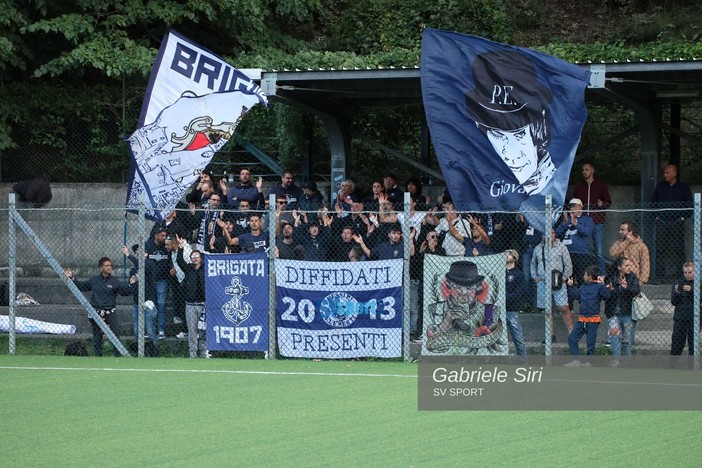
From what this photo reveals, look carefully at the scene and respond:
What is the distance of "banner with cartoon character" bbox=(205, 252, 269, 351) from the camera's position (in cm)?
1627

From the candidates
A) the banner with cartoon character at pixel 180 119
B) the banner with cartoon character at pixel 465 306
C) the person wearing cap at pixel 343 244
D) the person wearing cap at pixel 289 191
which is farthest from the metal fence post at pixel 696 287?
the person wearing cap at pixel 289 191

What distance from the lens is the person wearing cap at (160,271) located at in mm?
17234

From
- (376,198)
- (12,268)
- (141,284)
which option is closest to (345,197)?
(376,198)

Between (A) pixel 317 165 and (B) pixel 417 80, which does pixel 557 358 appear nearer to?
(B) pixel 417 80

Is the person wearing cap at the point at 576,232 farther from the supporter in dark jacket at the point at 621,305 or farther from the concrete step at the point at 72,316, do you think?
the concrete step at the point at 72,316

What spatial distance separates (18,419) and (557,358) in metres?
7.75

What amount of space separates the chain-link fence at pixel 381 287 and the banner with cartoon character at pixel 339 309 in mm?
14

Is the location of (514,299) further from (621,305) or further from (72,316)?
(72,316)

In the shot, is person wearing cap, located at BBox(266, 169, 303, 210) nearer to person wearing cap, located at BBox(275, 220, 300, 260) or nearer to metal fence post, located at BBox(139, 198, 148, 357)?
person wearing cap, located at BBox(275, 220, 300, 260)

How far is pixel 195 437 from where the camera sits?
970 cm

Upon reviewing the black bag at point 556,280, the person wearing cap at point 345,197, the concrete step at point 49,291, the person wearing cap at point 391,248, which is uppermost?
the person wearing cap at point 345,197

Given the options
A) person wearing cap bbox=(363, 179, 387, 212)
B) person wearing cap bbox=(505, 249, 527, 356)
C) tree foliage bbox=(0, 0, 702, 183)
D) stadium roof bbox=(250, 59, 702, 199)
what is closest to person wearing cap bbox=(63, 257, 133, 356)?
stadium roof bbox=(250, 59, 702, 199)

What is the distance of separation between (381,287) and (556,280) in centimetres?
244

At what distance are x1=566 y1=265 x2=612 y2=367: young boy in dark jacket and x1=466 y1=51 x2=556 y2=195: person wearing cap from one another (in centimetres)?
141
